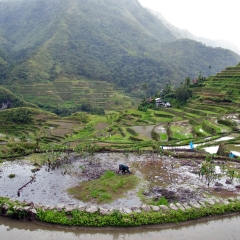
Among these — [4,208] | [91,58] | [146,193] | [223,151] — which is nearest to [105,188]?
[146,193]

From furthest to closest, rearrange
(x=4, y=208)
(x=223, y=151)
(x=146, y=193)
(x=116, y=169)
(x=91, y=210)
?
(x=223, y=151) → (x=116, y=169) → (x=146, y=193) → (x=4, y=208) → (x=91, y=210)

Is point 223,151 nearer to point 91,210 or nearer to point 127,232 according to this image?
point 127,232

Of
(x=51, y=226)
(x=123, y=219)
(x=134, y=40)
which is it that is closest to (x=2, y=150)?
(x=51, y=226)

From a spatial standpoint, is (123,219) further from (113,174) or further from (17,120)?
(17,120)

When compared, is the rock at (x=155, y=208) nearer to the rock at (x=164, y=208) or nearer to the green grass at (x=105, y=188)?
the rock at (x=164, y=208)

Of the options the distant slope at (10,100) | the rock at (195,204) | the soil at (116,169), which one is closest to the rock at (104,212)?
the soil at (116,169)

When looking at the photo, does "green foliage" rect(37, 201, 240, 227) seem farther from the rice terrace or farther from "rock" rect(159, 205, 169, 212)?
"rock" rect(159, 205, 169, 212)
